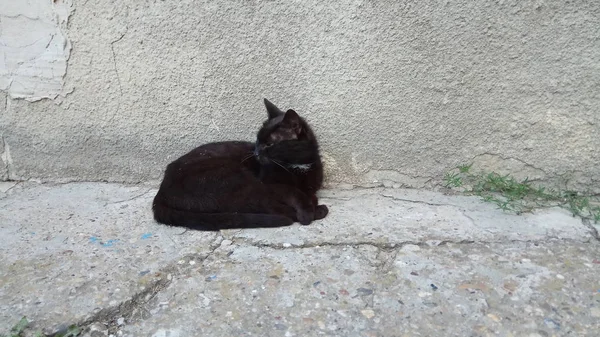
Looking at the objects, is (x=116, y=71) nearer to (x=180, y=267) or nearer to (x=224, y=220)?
(x=224, y=220)

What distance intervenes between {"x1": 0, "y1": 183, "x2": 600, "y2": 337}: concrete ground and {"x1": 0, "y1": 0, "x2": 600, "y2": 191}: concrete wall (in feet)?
1.16

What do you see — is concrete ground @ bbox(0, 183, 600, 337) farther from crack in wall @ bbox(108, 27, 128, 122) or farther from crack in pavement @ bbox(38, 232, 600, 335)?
crack in wall @ bbox(108, 27, 128, 122)

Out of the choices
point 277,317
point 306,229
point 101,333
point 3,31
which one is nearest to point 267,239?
point 306,229

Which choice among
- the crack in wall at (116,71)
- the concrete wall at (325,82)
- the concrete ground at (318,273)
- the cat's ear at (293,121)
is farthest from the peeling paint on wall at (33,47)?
the cat's ear at (293,121)

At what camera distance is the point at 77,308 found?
1685mm

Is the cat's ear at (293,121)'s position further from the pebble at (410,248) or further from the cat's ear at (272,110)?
the pebble at (410,248)

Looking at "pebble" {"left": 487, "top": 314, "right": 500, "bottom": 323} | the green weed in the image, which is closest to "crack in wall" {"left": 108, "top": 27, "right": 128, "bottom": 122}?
the green weed

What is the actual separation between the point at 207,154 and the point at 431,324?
1487 millimetres

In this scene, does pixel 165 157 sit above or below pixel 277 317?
above

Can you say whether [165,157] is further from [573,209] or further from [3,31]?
[573,209]

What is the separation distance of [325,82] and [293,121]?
316 mm

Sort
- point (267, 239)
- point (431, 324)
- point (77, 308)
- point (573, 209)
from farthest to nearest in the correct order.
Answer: point (573, 209) → point (267, 239) → point (77, 308) → point (431, 324)

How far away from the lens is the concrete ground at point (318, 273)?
1601 millimetres

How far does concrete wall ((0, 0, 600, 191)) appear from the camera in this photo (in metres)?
2.32
